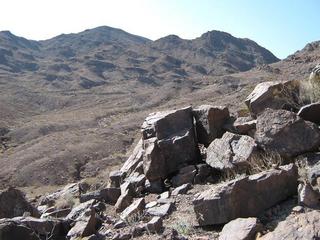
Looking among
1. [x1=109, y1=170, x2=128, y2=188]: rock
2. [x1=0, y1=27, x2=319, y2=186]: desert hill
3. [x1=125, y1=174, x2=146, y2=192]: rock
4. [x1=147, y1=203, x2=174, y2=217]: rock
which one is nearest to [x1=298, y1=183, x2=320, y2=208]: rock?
[x1=147, y1=203, x2=174, y2=217]: rock

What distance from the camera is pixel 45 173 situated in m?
32.9

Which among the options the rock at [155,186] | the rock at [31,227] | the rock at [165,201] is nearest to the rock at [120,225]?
the rock at [165,201]

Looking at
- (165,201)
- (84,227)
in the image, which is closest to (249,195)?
(165,201)

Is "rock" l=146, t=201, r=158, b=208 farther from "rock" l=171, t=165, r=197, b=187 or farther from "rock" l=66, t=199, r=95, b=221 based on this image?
"rock" l=66, t=199, r=95, b=221

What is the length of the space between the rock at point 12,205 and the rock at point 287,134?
5674 millimetres

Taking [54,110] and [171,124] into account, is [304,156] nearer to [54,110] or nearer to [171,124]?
[171,124]

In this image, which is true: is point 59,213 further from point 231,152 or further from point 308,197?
point 308,197

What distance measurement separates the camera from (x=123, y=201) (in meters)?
10.1

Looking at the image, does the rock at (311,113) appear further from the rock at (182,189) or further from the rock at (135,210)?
the rock at (135,210)

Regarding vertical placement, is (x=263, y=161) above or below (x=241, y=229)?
above

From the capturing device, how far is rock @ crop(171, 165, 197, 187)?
32.3 ft

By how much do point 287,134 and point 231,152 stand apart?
1.27 m

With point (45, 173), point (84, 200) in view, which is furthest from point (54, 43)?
point (84, 200)

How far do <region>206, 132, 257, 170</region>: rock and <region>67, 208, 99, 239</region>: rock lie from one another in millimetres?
2525
